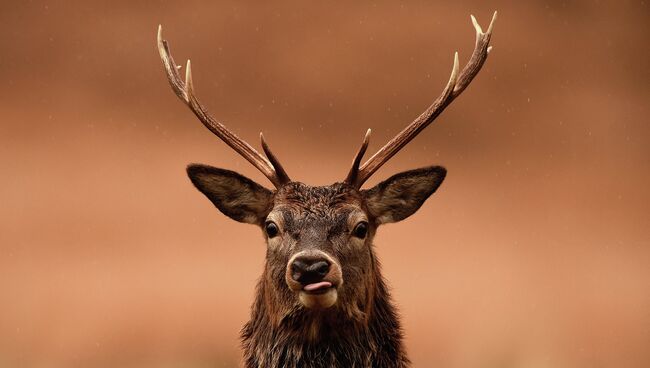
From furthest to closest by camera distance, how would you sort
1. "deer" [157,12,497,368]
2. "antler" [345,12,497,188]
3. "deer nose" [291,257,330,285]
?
"antler" [345,12,497,188]
"deer" [157,12,497,368]
"deer nose" [291,257,330,285]

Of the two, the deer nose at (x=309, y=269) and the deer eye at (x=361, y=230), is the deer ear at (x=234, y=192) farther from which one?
the deer nose at (x=309, y=269)

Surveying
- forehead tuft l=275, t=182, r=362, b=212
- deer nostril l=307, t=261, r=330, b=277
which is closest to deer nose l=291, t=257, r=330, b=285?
deer nostril l=307, t=261, r=330, b=277

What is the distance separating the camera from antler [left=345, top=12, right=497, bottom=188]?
4.87 meters

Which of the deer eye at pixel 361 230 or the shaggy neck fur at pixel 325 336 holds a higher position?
the deer eye at pixel 361 230

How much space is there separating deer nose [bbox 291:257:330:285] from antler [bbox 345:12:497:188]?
52cm

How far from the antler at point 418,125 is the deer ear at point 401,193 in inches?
2.7

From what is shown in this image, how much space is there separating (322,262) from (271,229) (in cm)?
39

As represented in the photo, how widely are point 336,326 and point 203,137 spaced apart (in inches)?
146

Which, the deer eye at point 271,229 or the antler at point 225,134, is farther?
the antler at point 225,134

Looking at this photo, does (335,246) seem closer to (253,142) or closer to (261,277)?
(261,277)

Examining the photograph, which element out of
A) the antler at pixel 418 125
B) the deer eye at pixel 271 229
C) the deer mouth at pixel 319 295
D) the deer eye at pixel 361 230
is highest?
the antler at pixel 418 125

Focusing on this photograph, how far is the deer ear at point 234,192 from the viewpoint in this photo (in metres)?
4.95

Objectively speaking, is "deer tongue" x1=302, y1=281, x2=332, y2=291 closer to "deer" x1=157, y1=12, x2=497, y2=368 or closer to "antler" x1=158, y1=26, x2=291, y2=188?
"deer" x1=157, y1=12, x2=497, y2=368

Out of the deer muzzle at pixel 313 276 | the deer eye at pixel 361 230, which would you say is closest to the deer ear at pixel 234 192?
the deer eye at pixel 361 230
